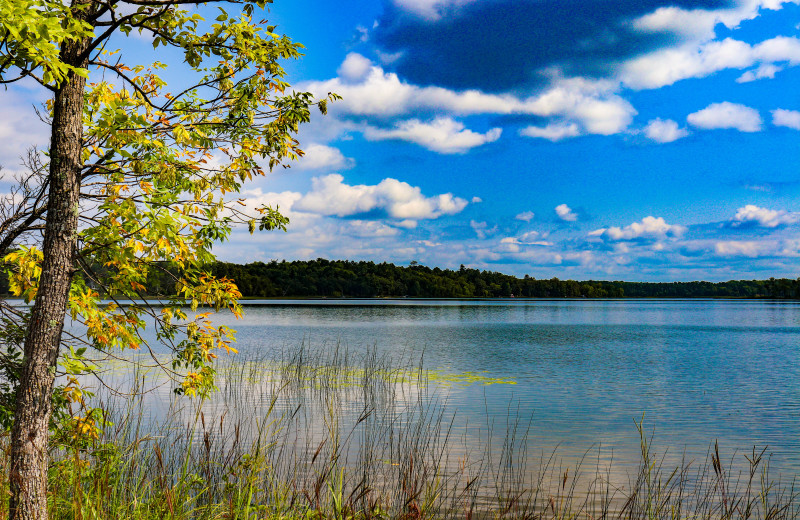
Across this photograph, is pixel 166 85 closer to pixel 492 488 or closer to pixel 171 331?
pixel 171 331

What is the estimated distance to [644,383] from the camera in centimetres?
1952

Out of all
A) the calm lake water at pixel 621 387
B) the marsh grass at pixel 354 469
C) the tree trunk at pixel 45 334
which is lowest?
the calm lake water at pixel 621 387

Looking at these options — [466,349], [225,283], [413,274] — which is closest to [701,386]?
[466,349]

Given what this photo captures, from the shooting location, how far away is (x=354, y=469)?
29.5 feet

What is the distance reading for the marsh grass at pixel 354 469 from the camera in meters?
5.43

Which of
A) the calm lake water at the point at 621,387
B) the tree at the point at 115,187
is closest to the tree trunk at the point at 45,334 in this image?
the tree at the point at 115,187

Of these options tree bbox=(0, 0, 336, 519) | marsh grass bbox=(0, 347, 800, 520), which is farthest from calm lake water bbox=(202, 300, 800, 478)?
tree bbox=(0, 0, 336, 519)

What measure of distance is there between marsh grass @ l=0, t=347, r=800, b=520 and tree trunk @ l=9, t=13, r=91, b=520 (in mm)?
408

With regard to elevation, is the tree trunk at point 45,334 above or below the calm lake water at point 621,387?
above

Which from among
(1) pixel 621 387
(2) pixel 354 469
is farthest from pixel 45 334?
(1) pixel 621 387

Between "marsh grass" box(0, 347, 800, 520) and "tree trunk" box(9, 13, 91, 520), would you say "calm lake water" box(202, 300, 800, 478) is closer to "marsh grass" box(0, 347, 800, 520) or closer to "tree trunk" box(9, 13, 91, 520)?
"marsh grass" box(0, 347, 800, 520)

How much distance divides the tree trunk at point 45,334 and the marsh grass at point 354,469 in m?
0.41

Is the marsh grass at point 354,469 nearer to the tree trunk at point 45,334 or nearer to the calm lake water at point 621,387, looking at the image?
the tree trunk at point 45,334

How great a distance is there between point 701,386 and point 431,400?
1016cm
